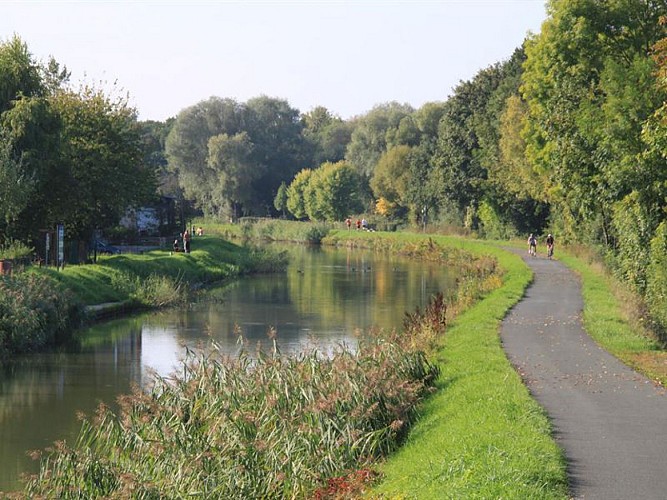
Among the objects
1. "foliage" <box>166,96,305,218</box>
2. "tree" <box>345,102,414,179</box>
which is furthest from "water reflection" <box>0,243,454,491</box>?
"tree" <box>345,102,414,179</box>

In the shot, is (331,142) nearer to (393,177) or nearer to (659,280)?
(393,177)

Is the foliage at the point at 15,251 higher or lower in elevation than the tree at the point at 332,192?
lower

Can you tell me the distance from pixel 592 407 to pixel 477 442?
3.85 meters

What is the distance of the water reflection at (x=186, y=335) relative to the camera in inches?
854

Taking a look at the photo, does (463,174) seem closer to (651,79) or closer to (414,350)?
(651,79)

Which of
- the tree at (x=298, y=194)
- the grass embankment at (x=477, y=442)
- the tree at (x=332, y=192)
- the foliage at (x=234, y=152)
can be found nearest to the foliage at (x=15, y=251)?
the grass embankment at (x=477, y=442)

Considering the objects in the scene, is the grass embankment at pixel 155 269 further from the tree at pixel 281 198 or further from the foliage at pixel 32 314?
the tree at pixel 281 198

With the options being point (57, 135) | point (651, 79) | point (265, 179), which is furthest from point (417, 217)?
point (651, 79)

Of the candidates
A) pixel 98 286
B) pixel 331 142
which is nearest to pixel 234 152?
pixel 331 142

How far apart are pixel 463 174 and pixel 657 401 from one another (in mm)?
68620

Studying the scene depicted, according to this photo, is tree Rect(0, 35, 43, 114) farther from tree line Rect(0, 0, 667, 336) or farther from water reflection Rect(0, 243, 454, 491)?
water reflection Rect(0, 243, 454, 491)

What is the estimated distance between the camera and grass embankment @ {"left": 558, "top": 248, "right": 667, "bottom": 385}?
2267 centimetres

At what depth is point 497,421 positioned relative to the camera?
15.1 meters

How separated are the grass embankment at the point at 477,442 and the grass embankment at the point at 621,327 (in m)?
2.96
